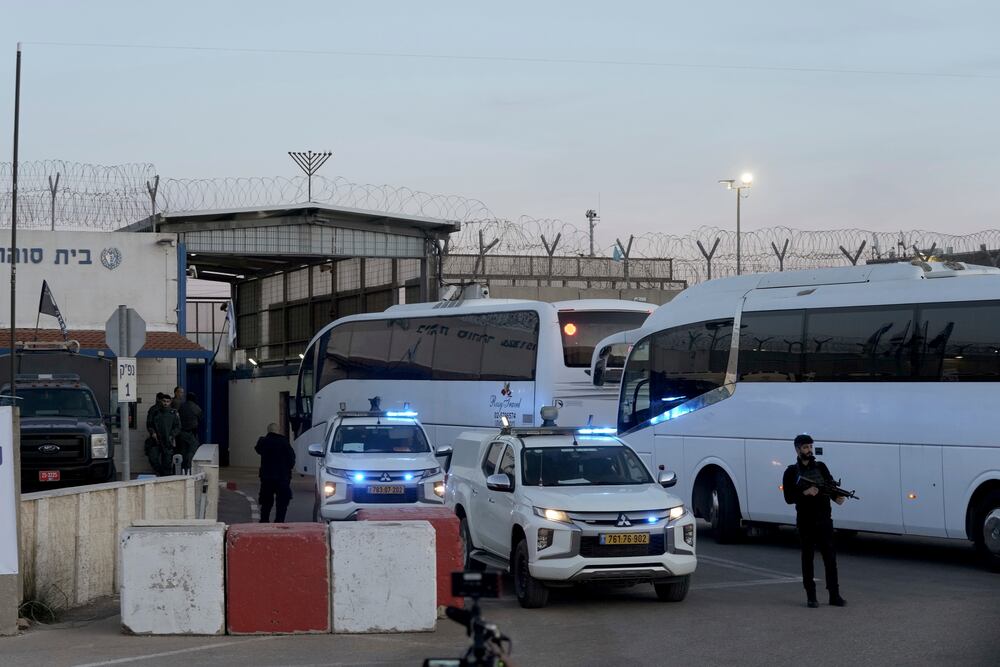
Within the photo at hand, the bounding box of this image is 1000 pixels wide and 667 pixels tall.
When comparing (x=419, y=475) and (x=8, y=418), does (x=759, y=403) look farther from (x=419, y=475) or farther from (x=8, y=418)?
(x=8, y=418)

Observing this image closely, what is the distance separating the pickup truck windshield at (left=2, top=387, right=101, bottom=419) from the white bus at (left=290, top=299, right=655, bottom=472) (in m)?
7.35

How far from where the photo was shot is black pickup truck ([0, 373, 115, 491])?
21656 millimetres

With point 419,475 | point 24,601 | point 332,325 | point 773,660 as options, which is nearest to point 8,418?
point 24,601

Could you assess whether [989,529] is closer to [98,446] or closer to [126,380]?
[126,380]

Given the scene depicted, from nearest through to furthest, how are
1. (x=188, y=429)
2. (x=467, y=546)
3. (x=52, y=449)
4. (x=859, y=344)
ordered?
(x=467, y=546) → (x=859, y=344) → (x=52, y=449) → (x=188, y=429)

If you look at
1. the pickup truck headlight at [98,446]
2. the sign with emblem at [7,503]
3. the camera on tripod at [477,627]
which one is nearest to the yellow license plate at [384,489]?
the pickup truck headlight at [98,446]

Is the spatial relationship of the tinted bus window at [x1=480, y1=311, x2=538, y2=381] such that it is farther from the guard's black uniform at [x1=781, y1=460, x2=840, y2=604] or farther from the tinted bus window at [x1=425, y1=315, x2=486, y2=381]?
the guard's black uniform at [x1=781, y1=460, x2=840, y2=604]

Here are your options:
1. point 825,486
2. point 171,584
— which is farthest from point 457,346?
point 171,584

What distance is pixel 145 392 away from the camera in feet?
108

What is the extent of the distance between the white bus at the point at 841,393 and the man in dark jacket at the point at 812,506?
3603 millimetres

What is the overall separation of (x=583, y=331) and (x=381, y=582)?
13.7 metres

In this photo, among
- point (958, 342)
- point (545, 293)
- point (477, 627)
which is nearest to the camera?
point (477, 627)

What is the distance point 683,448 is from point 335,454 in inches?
209

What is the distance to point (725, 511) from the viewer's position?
65.3 feet
